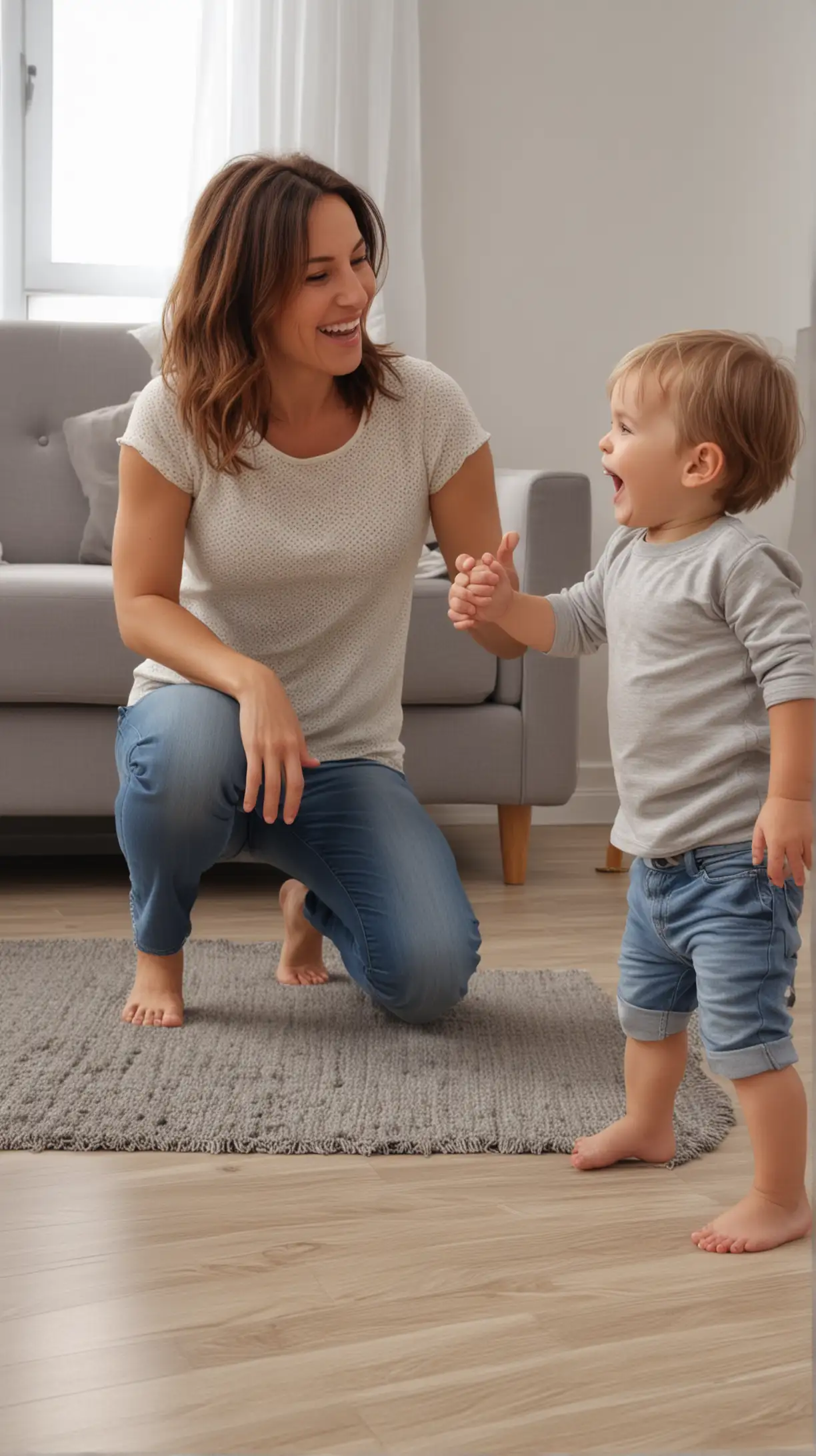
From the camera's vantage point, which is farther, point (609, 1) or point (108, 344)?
point (609, 1)

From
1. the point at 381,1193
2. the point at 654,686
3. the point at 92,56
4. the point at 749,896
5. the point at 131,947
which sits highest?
the point at 92,56

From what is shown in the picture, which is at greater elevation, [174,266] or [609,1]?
[609,1]

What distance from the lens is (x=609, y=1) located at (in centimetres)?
290

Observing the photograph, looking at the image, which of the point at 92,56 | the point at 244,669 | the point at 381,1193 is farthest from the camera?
the point at 92,56

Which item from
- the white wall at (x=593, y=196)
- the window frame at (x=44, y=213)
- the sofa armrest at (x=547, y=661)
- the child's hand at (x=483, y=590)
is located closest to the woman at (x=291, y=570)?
the child's hand at (x=483, y=590)

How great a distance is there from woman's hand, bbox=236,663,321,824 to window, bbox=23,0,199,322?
70.8 inches

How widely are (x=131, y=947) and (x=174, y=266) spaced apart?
5.36 feet

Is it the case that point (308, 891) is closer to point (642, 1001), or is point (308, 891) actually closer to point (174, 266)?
point (642, 1001)

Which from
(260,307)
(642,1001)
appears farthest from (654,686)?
(260,307)

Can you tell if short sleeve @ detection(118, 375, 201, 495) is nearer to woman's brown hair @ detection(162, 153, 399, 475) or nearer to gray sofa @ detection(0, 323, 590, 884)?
woman's brown hair @ detection(162, 153, 399, 475)

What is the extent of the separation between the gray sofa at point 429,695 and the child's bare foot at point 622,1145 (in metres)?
1.05

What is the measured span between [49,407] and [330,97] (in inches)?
33.0

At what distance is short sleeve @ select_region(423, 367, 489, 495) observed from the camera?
4.95 ft

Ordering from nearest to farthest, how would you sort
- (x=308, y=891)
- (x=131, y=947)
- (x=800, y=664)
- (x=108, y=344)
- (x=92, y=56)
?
(x=800, y=664)
(x=308, y=891)
(x=131, y=947)
(x=108, y=344)
(x=92, y=56)
